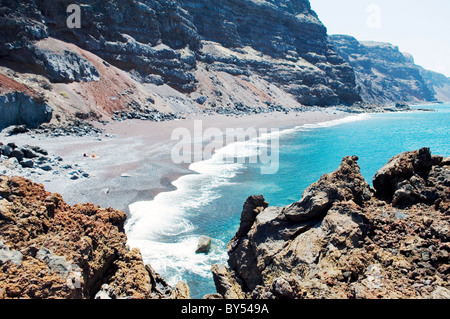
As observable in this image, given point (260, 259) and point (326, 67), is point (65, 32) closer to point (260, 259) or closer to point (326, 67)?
point (260, 259)

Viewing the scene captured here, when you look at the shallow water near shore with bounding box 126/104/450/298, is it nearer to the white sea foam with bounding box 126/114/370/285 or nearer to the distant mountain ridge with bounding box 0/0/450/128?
the white sea foam with bounding box 126/114/370/285

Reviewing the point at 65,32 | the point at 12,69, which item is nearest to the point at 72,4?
the point at 65,32

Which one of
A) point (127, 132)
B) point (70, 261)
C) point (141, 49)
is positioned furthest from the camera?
point (141, 49)

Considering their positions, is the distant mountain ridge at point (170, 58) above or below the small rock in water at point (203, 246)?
above

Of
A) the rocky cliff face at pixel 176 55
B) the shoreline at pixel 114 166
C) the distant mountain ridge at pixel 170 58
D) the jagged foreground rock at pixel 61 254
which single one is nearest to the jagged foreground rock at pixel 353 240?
the jagged foreground rock at pixel 61 254

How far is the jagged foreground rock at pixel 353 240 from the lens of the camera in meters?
4.80

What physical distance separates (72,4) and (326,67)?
103785mm

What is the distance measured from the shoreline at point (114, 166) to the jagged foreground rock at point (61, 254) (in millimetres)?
9626

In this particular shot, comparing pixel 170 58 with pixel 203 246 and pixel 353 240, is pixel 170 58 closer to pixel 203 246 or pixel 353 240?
pixel 203 246

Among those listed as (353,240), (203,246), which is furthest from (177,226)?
(353,240)

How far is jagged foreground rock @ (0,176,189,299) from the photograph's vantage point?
15.1ft

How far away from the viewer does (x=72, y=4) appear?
183ft

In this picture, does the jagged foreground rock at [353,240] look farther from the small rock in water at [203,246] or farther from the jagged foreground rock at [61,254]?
the small rock in water at [203,246]

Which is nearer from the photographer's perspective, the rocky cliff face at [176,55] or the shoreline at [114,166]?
the shoreline at [114,166]
